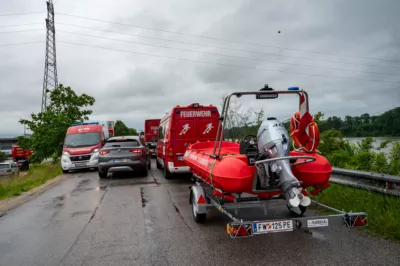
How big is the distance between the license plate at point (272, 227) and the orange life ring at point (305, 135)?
1.39 meters

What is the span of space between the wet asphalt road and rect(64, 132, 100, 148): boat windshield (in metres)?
10.2

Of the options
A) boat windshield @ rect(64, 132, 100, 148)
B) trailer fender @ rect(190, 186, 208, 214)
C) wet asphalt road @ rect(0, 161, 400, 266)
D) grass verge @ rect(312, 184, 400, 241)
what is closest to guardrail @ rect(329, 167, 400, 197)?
grass verge @ rect(312, 184, 400, 241)

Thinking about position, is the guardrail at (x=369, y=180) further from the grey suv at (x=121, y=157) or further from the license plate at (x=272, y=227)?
the grey suv at (x=121, y=157)

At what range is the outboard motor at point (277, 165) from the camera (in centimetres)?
432

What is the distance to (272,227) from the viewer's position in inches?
162

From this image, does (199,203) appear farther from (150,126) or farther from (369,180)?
(150,126)

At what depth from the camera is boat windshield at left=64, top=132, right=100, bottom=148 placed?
58.5 ft

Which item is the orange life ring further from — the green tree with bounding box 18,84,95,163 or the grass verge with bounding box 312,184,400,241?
the green tree with bounding box 18,84,95,163

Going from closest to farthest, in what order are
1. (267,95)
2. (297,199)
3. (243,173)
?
(297,199) < (243,173) < (267,95)

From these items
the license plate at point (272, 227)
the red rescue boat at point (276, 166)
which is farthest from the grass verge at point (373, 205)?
the license plate at point (272, 227)

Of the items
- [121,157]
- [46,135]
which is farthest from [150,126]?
[121,157]

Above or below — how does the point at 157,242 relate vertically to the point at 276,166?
below

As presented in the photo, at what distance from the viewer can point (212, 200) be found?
230 inches

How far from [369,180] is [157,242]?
157 inches
